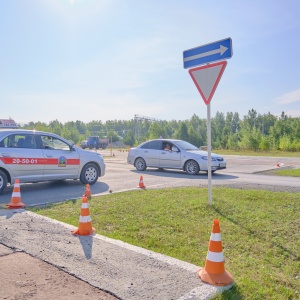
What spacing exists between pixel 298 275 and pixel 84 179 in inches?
317

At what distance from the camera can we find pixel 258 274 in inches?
138

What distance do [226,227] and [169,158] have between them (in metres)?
9.42

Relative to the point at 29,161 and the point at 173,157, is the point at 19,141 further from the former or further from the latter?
the point at 173,157

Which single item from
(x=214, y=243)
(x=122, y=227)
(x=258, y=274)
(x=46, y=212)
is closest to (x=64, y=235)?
(x=122, y=227)

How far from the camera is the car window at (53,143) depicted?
31.4 ft

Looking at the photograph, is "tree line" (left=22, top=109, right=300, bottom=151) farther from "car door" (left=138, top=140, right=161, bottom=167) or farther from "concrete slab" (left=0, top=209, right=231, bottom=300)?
"concrete slab" (left=0, top=209, right=231, bottom=300)

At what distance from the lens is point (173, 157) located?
47.1 ft

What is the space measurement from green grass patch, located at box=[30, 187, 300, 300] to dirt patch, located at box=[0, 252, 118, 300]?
1.31 metres

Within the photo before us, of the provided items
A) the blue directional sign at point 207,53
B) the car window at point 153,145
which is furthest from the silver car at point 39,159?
the blue directional sign at point 207,53

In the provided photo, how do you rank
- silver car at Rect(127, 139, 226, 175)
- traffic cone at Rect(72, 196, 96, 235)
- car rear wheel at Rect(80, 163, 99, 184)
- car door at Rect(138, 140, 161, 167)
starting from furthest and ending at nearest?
car door at Rect(138, 140, 161, 167)
silver car at Rect(127, 139, 226, 175)
car rear wheel at Rect(80, 163, 99, 184)
traffic cone at Rect(72, 196, 96, 235)

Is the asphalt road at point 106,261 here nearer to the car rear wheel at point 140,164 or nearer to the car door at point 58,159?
the car door at point 58,159

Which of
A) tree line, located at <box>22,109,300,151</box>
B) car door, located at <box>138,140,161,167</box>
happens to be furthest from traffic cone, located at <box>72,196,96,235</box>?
tree line, located at <box>22,109,300,151</box>

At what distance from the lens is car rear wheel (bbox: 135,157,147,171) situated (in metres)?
15.3

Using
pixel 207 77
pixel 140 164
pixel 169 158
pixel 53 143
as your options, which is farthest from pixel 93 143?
pixel 207 77
